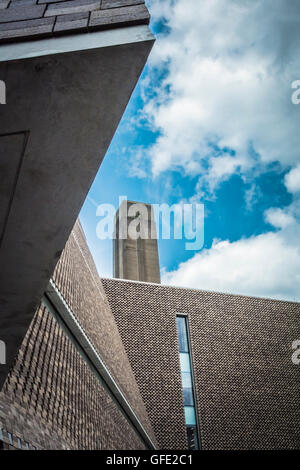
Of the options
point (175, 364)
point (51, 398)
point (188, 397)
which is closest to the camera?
point (51, 398)

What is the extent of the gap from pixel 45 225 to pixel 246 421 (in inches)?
821

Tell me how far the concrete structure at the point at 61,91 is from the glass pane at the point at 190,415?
1921 cm

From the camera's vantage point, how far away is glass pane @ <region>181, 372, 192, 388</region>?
762 inches

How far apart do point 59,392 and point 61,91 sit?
5.23m

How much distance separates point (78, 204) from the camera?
6.59 feet

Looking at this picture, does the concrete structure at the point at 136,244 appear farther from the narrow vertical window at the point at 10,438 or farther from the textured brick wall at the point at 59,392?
the narrow vertical window at the point at 10,438

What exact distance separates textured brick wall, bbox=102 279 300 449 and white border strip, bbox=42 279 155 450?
7665 mm

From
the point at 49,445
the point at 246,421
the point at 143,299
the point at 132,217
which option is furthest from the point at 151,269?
the point at 49,445

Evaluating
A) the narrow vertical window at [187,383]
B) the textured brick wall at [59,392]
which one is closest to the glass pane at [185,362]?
the narrow vertical window at [187,383]

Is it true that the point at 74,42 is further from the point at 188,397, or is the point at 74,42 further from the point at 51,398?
the point at 188,397

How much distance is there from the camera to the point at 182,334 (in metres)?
21.0

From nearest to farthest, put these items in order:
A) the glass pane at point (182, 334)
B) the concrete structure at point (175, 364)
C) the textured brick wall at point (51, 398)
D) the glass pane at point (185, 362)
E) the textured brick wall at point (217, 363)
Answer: the textured brick wall at point (51, 398) < the concrete structure at point (175, 364) < the textured brick wall at point (217, 363) < the glass pane at point (185, 362) < the glass pane at point (182, 334)

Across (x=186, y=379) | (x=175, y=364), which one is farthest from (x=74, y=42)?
(x=186, y=379)

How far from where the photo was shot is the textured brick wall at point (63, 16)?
1.50m
